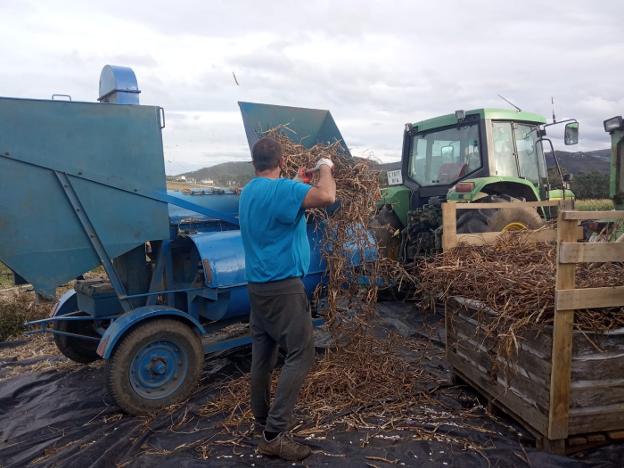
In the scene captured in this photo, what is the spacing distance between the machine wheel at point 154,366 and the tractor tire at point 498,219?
333cm

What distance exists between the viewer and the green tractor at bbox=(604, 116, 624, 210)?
6.05 meters

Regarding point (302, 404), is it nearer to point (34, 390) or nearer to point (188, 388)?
A: point (188, 388)

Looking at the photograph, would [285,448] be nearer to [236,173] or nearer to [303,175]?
[303,175]

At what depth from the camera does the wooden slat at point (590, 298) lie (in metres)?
2.65

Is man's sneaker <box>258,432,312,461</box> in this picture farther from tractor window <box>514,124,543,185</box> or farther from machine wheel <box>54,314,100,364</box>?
tractor window <box>514,124,543,185</box>

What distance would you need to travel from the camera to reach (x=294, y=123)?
15.3 ft

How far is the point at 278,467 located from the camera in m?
2.83

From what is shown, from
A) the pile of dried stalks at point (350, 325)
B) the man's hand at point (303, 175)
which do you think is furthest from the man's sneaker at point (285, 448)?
the man's hand at point (303, 175)

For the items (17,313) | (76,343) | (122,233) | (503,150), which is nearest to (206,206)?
(122,233)

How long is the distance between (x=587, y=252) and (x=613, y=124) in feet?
13.6

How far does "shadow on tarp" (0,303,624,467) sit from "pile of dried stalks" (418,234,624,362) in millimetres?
586

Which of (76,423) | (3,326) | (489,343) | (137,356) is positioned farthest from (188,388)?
(3,326)

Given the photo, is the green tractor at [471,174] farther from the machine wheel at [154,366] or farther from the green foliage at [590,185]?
the green foliage at [590,185]

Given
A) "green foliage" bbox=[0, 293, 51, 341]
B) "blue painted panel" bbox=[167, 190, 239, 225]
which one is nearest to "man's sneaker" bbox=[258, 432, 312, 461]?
"blue painted panel" bbox=[167, 190, 239, 225]
